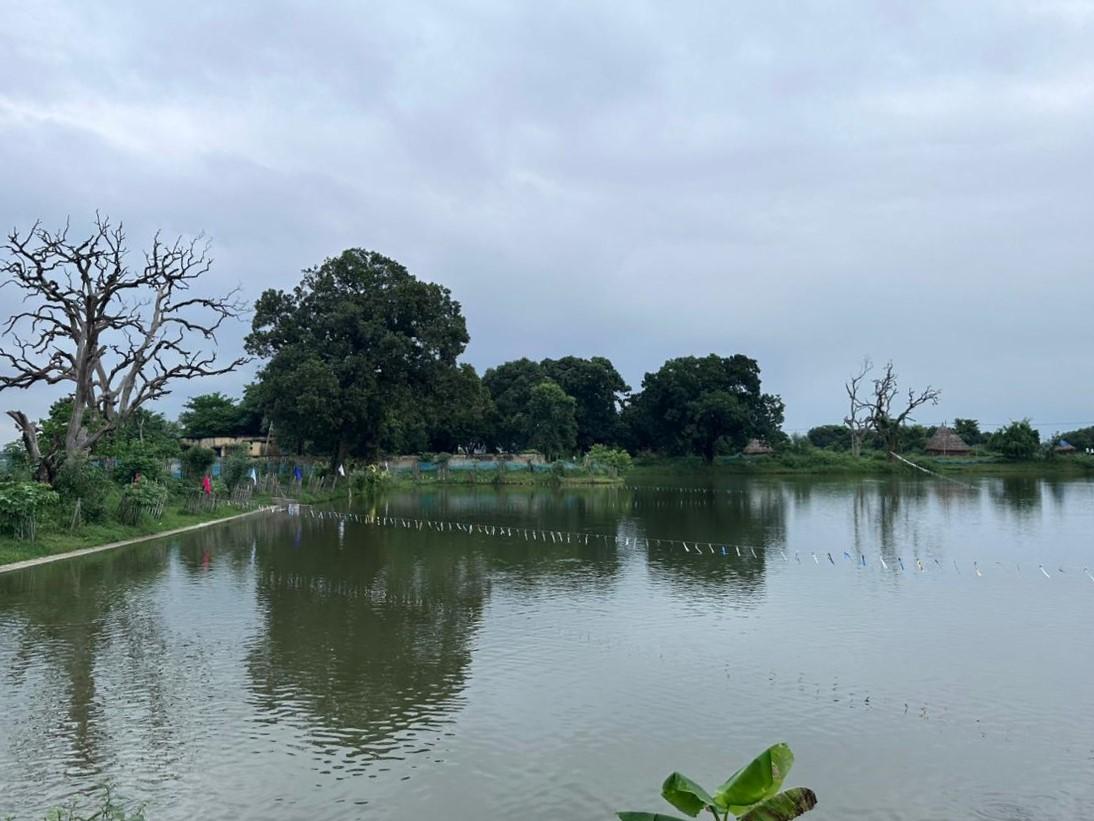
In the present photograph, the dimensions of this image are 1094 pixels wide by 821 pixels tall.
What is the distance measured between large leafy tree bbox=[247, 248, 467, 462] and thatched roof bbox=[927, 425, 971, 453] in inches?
2256

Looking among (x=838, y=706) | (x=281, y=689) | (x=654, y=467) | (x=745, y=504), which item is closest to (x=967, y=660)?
(x=838, y=706)

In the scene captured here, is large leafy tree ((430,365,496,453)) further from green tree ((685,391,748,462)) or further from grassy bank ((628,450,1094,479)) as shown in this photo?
green tree ((685,391,748,462))

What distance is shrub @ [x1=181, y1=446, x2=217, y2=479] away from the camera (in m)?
38.7

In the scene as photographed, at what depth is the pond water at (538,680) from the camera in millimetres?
8680

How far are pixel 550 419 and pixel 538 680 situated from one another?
65427 mm

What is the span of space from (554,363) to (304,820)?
81.9m

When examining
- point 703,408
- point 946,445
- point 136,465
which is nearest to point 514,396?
point 703,408

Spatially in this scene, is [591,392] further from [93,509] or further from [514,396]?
[93,509]

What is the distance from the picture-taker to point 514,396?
3273 inches

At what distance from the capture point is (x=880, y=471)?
263 ft

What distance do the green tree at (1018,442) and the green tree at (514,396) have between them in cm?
4077

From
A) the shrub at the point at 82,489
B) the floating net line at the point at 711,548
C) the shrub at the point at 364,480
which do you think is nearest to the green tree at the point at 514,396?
the shrub at the point at 364,480

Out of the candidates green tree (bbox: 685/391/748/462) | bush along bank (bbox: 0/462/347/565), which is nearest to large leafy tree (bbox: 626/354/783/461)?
green tree (bbox: 685/391/748/462)

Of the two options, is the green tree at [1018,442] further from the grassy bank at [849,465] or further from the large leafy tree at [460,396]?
the large leafy tree at [460,396]
